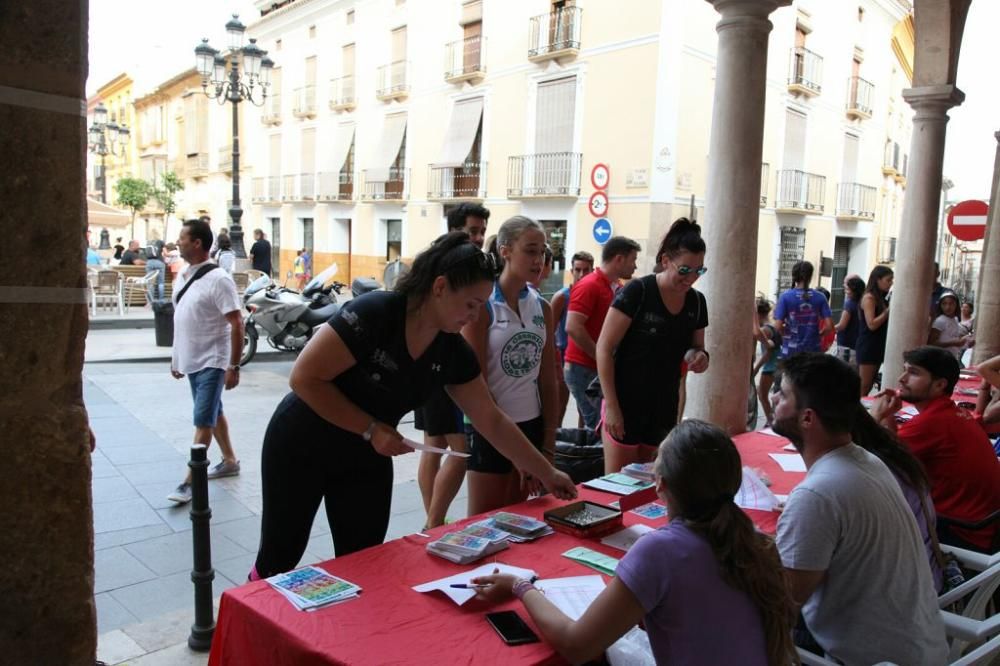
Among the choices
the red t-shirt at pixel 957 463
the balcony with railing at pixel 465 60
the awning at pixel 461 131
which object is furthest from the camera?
the awning at pixel 461 131

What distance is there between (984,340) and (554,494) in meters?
8.88

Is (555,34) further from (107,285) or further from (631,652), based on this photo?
(631,652)

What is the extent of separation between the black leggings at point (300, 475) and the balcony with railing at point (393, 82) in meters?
21.9

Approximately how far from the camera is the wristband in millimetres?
1893

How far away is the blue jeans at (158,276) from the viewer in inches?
535

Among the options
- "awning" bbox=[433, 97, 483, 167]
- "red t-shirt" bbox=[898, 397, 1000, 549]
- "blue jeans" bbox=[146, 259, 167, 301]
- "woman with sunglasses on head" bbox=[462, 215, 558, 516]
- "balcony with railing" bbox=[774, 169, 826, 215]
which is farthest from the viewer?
"awning" bbox=[433, 97, 483, 167]

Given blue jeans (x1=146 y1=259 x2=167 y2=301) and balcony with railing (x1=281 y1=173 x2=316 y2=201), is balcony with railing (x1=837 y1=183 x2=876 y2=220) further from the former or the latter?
blue jeans (x1=146 y1=259 x2=167 y2=301)

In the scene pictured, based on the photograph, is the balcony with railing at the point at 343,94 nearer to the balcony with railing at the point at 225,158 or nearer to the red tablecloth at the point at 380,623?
the balcony with railing at the point at 225,158

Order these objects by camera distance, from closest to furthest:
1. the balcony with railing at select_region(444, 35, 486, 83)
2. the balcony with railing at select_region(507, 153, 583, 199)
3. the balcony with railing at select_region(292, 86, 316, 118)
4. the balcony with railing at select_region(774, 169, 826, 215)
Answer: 1. the balcony with railing at select_region(507, 153, 583, 199)
2. the balcony with railing at select_region(774, 169, 826, 215)
3. the balcony with railing at select_region(444, 35, 486, 83)
4. the balcony with railing at select_region(292, 86, 316, 118)

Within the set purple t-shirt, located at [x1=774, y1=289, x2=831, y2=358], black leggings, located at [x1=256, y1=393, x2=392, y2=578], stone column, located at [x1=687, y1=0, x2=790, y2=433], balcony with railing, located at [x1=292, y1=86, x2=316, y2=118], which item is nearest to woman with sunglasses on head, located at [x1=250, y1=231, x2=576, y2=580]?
black leggings, located at [x1=256, y1=393, x2=392, y2=578]

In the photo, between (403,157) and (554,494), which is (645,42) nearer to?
(403,157)

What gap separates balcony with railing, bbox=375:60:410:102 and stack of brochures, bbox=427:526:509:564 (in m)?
22.2

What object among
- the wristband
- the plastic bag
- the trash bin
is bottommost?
the trash bin

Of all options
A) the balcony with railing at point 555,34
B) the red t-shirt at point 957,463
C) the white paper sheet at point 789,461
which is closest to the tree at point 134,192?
the balcony with railing at point 555,34
